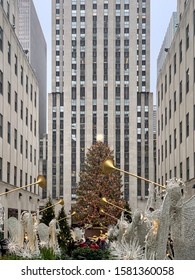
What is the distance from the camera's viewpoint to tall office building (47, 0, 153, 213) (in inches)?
4021

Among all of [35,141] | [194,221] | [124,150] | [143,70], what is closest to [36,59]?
[143,70]

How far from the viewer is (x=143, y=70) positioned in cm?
11138

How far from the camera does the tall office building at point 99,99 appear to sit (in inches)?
4021

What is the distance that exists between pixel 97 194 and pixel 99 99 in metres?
48.5

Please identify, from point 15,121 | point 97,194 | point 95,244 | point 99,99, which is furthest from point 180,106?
point 99,99

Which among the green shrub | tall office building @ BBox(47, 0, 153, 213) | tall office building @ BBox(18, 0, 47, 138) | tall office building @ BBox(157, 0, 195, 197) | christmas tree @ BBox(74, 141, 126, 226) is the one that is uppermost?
tall office building @ BBox(18, 0, 47, 138)

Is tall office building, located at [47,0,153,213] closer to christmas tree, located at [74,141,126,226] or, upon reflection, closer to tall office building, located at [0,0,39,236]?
christmas tree, located at [74,141,126,226]

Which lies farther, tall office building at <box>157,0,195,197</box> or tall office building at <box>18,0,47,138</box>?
tall office building at <box>18,0,47,138</box>

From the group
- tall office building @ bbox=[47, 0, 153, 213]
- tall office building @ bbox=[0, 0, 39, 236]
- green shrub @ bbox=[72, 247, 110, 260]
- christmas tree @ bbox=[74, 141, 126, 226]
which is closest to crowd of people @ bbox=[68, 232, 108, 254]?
green shrub @ bbox=[72, 247, 110, 260]

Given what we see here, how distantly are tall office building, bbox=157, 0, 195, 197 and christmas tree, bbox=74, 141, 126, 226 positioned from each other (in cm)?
681
